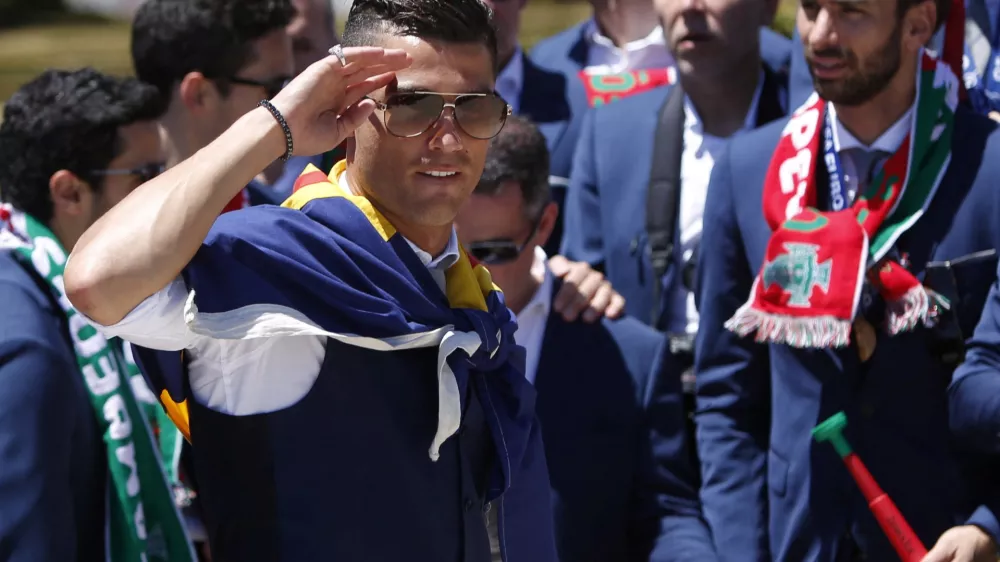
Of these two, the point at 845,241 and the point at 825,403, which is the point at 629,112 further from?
the point at 825,403

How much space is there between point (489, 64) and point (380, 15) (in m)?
0.21

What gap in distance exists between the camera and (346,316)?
2.26 m

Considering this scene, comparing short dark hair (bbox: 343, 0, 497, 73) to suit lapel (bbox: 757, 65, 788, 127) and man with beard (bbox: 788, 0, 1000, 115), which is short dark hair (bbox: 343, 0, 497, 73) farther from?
suit lapel (bbox: 757, 65, 788, 127)

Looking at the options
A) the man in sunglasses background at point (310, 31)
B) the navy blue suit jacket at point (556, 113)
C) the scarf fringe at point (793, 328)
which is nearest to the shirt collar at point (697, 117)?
the navy blue suit jacket at point (556, 113)

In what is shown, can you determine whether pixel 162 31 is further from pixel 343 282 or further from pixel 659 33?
pixel 343 282

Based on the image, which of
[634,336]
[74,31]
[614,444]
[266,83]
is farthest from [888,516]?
[74,31]

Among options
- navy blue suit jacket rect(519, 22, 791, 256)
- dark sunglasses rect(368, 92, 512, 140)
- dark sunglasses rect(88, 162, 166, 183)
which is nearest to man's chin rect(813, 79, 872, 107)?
navy blue suit jacket rect(519, 22, 791, 256)

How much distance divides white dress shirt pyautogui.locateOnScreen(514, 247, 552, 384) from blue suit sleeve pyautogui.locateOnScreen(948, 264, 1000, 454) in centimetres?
106

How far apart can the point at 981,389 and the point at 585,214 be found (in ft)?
5.13

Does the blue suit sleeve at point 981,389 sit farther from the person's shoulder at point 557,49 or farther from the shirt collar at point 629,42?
the person's shoulder at point 557,49

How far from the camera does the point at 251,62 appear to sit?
15.4 ft

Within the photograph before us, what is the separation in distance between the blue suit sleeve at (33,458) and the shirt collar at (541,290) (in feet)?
4.03

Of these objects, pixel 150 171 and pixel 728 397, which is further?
pixel 150 171

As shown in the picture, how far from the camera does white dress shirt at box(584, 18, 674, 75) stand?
5.91 metres
